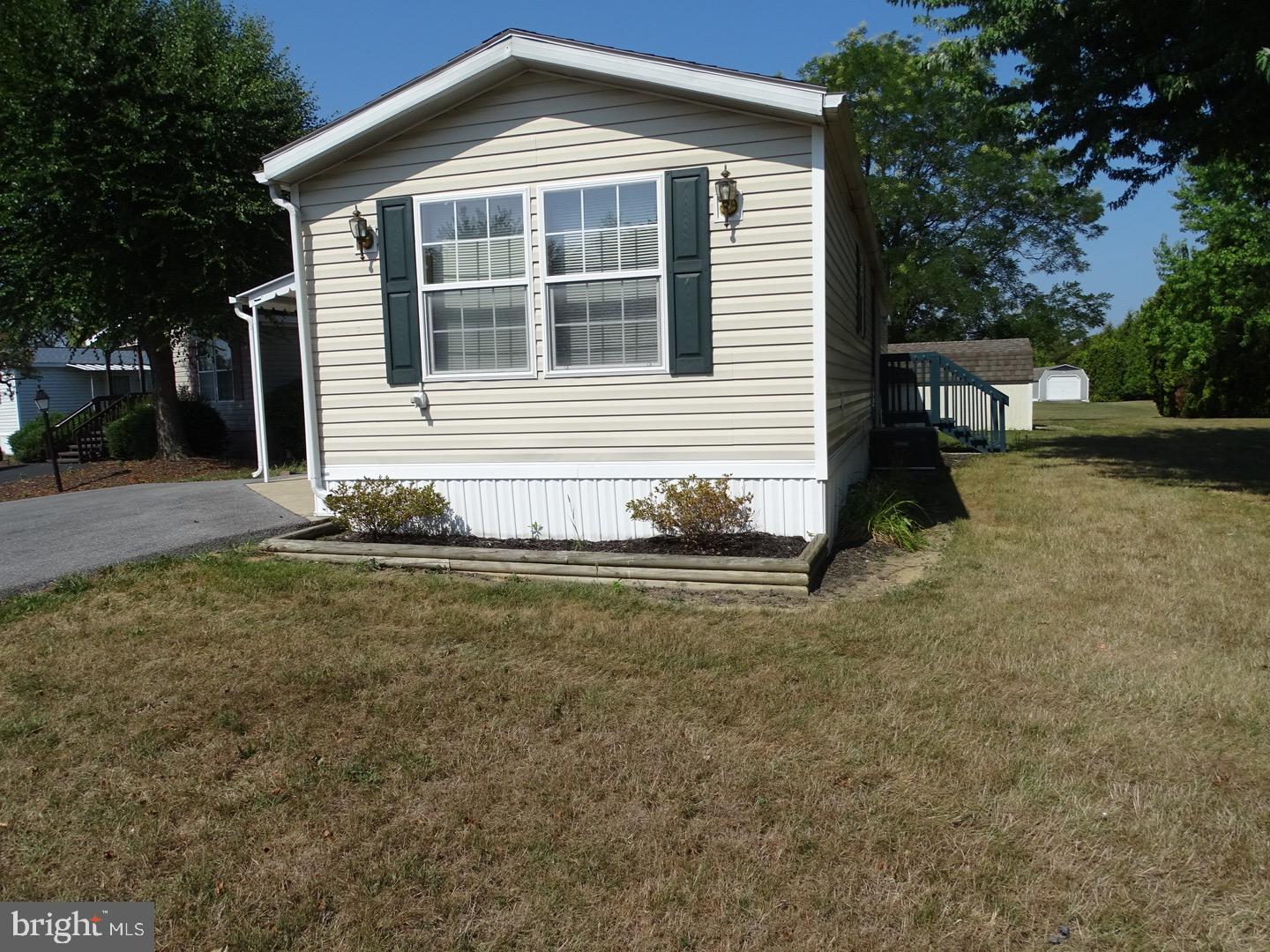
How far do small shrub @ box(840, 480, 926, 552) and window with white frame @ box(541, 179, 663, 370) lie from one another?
2.32 metres

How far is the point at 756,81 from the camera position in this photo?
6059mm

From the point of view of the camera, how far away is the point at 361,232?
283 inches

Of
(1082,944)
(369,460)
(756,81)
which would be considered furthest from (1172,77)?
(1082,944)

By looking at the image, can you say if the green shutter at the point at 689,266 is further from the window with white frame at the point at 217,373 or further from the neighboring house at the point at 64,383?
the neighboring house at the point at 64,383

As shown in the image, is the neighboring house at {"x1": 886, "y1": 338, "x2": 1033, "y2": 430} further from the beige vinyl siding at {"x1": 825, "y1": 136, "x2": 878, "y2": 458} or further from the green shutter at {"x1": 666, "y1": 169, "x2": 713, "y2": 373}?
the green shutter at {"x1": 666, "y1": 169, "x2": 713, "y2": 373}

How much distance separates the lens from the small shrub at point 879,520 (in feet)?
23.7

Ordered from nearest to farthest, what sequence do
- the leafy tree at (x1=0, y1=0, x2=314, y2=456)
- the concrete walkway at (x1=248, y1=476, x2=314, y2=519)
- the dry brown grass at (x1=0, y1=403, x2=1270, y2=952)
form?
the dry brown grass at (x1=0, y1=403, x2=1270, y2=952), the concrete walkway at (x1=248, y1=476, x2=314, y2=519), the leafy tree at (x1=0, y1=0, x2=314, y2=456)

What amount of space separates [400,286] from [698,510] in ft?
9.95

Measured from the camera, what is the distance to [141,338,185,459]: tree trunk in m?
15.6

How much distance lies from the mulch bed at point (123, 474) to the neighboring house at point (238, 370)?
1.94 m

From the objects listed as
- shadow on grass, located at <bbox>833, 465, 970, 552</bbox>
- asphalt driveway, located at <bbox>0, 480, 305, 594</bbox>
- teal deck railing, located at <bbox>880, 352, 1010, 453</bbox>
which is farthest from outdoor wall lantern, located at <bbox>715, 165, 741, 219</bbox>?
teal deck railing, located at <bbox>880, 352, 1010, 453</bbox>

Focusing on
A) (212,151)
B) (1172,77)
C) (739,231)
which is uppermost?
(212,151)

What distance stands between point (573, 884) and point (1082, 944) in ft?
4.58

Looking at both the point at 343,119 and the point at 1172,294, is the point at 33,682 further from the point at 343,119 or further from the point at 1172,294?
the point at 1172,294
